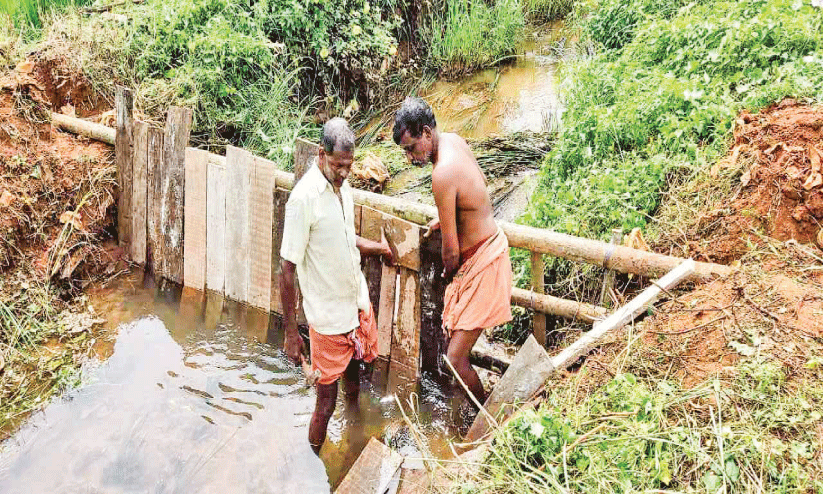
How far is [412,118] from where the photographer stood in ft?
12.3

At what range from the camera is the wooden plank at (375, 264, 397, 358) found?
460 cm

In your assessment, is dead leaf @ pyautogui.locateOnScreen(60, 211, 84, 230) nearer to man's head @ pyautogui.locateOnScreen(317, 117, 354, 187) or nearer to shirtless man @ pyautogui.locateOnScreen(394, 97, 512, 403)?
man's head @ pyautogui.locateOnScreen(317, 117, 354, 187)

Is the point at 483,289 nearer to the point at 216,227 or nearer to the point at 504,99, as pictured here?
the point at 216,227

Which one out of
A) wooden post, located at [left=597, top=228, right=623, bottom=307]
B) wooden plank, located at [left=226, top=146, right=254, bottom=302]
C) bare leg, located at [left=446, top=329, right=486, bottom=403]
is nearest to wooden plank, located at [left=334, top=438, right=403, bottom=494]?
bare leg, located at [left=446, top=329, right=486, bottom=403]

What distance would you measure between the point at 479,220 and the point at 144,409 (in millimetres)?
2512

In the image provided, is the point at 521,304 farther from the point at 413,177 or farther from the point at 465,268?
the point at 413,177

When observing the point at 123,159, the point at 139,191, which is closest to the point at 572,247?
the point at 139,191

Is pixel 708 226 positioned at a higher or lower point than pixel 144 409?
higher

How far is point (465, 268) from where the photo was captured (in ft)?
13.3

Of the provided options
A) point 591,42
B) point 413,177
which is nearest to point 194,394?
point 413,177

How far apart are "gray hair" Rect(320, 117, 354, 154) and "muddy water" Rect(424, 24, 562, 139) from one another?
4974 mm

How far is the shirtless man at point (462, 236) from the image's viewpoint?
149 inches

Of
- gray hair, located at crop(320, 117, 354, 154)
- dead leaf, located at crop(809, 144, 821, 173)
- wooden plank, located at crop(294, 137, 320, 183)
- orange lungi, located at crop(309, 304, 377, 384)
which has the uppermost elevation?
gray hair, located at crop(320, 117, 354, 154)

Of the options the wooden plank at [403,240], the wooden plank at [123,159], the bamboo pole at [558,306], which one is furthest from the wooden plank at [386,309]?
the wooden plank at [123,159]
